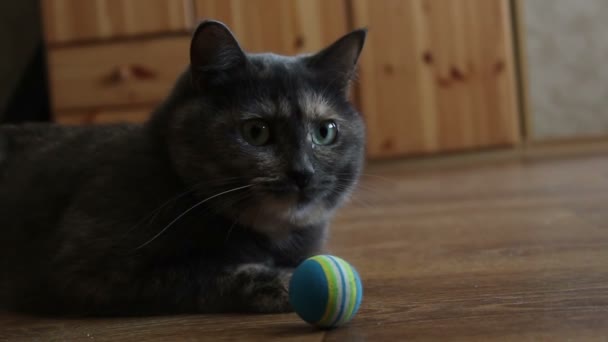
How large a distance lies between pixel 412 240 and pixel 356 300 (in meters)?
0.71

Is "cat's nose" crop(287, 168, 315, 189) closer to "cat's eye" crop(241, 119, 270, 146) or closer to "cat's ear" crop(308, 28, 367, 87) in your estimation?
"cat's eye" crop(241, 119, 270, 146)

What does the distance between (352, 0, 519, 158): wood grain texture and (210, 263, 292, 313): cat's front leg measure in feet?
6.69

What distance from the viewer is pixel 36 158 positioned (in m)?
1.46

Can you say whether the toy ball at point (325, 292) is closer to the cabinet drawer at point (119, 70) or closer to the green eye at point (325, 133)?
the green eye at point (325, 133)

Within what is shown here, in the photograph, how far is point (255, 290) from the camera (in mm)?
1119

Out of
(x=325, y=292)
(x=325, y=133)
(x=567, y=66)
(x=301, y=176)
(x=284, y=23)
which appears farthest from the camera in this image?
(x=567, y=66)

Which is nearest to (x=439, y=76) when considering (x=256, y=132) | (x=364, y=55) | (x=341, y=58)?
(x=364, y=55)

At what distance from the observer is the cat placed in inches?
44.4

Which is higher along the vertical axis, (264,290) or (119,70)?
(119,70)

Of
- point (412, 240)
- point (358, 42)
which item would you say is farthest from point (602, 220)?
point (358, 42)

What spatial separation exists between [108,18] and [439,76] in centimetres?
137

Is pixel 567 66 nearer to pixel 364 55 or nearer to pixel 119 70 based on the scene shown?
pixel 364 55

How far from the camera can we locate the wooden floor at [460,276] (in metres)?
0.97

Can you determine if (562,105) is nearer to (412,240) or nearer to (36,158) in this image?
(412,240)
